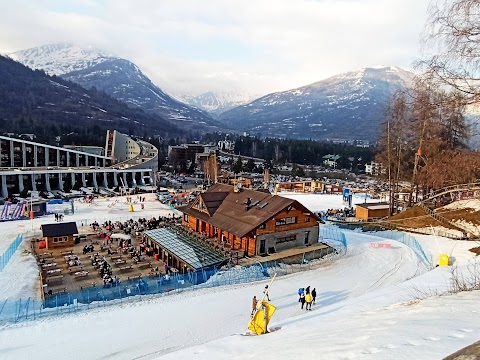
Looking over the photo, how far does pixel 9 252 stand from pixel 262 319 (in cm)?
2434

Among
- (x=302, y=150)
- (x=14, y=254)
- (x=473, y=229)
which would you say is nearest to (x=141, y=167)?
(x=14, y=254)

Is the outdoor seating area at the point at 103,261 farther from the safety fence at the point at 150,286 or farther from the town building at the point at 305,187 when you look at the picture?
the town building at the point at 305,187

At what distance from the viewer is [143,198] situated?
178ft

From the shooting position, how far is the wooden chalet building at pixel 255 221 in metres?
25.7

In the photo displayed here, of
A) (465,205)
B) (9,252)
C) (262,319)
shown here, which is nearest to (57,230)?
(9,252)

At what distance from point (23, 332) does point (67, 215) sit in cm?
2919

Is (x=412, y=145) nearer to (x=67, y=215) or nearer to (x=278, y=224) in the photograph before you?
(x=278, y=224)

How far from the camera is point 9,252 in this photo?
2816cm

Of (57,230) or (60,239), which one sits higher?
(57,230)

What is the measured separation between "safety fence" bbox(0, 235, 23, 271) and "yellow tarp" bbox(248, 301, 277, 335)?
20737 millimetres

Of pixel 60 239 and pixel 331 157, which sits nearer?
pixel 60 239

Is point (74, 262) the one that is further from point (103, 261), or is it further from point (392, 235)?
point (392, 235)

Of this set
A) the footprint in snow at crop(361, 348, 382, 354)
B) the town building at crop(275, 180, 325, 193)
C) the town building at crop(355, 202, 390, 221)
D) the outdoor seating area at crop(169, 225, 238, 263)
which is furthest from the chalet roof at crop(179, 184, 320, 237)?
the town building at crop(275, 180, 325, 193)

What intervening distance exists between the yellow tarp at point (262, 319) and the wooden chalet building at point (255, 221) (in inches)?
509
